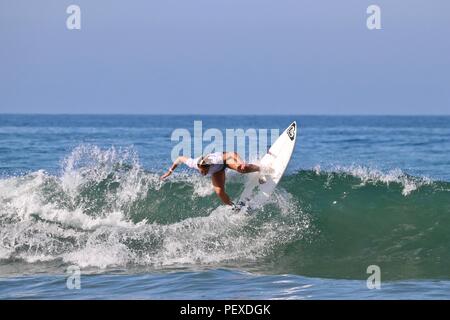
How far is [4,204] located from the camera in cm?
1477

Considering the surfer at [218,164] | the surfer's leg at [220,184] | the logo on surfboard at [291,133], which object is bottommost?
the surfer's leg at [220,184]

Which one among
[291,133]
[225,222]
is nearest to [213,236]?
[225,222]

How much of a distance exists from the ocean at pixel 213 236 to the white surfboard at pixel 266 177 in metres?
0.25

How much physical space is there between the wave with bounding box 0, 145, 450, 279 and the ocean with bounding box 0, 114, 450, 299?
0.08ft

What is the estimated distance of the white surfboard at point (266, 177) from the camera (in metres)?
12.5

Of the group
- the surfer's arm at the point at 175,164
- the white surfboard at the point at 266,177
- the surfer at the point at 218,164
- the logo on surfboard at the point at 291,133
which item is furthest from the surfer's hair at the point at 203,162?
the logo on surfboard at the point at 291,133

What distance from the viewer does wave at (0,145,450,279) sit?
11359 mm

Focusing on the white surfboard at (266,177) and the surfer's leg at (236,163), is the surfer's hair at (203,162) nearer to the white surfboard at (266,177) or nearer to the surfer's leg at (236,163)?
the surfer's leg at (236,163)

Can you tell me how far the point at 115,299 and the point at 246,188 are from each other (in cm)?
443

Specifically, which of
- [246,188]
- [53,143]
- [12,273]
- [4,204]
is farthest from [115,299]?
[53,143]

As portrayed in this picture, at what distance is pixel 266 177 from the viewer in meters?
12.5

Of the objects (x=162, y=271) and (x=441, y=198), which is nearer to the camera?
(x=162, y=271)

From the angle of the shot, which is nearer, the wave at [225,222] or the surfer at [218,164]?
the wave at [225,222]
